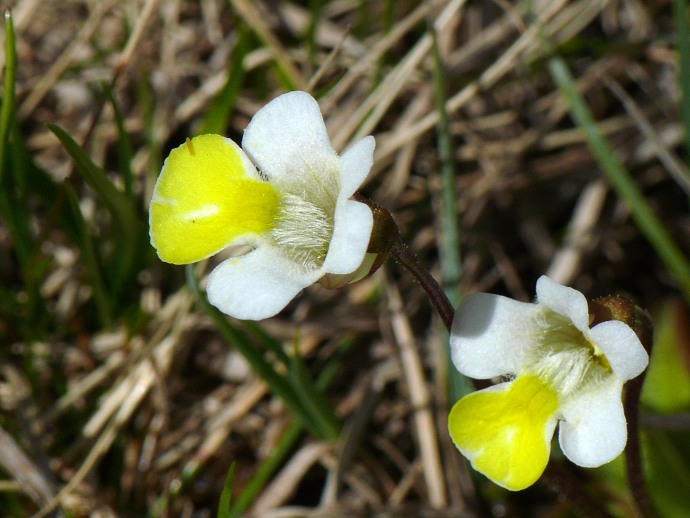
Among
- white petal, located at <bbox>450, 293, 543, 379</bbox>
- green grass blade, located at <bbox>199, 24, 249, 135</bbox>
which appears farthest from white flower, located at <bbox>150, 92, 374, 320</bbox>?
green grass blade, located at <bbox>199, 24, 249, 135</bbox>

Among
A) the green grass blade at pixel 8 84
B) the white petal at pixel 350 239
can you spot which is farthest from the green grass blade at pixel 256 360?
the white petal at pixel 350 239

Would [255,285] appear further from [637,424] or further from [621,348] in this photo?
[637,424]

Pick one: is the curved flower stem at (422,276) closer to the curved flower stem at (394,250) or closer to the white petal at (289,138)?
the curved flower stem at (394,250)

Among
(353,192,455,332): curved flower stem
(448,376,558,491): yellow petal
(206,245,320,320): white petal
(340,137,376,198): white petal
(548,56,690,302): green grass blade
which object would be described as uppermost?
(340,137,376,198): white petal

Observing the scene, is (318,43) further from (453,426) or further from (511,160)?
(453,426)

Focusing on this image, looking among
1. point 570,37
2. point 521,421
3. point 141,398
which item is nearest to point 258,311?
point 521,421

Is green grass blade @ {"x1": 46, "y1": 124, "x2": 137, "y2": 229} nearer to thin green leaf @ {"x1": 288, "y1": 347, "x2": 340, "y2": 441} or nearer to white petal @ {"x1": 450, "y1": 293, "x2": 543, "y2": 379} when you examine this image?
thin green leaf @ {"x1": 288, "y1": 347, "x2": 340, "y2": 441}
